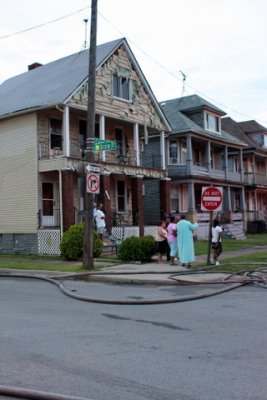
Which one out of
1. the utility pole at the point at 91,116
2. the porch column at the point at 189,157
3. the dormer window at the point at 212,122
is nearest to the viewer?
the utility pole at the point at 91,116

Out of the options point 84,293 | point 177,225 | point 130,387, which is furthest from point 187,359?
point 177,225

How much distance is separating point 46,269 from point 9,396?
37.9 feet

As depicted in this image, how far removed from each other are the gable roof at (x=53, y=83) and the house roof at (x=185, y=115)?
4.73 metres

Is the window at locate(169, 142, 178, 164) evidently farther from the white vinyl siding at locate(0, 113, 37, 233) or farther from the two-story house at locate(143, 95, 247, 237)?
the white vinyl siding at locate(0, 113, 37, 233)

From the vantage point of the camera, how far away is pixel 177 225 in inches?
641

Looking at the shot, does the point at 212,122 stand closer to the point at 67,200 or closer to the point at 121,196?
the point at 121,196

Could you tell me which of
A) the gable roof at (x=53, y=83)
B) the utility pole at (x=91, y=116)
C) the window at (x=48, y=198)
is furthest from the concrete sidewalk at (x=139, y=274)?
the gable roof at (x=53, y=83)

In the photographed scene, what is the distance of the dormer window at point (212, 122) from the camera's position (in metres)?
37.9

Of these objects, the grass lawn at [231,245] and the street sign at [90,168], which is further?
the grass lawn at [231,245]

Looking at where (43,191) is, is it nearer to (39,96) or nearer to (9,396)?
(39,96)

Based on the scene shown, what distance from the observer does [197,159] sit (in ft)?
127

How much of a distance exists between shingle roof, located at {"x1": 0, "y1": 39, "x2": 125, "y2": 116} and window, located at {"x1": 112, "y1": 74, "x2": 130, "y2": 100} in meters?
1.48

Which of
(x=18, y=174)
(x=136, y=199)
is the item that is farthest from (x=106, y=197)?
(x=18, y=174)

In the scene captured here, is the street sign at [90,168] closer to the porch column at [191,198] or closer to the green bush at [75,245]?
the green bush at [75,245]
